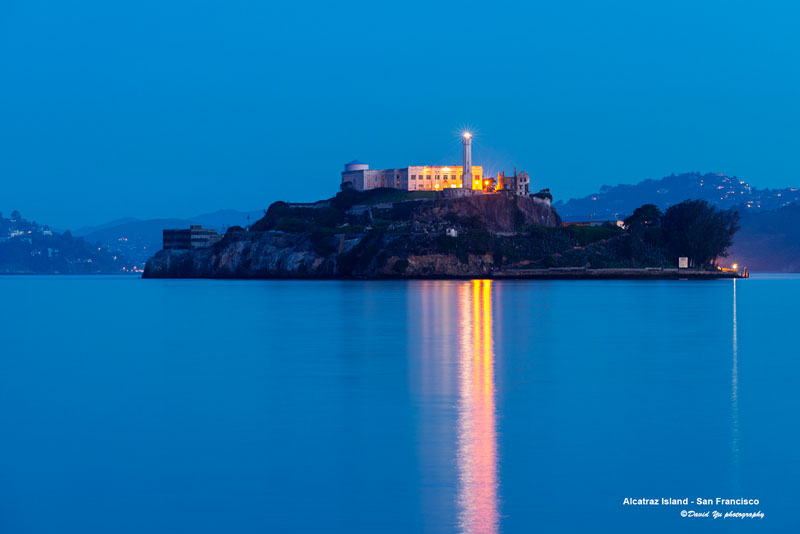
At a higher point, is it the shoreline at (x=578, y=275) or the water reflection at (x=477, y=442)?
the shoreline at (x=578, y=275)

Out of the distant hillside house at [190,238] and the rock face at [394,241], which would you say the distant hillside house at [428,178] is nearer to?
the rock face at [394,241]

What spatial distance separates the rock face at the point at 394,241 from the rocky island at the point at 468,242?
0.15m

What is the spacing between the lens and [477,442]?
15391 millimetres

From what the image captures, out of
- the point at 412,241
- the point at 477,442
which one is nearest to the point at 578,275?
the point at 412,241

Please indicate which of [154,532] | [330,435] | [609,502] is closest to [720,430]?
[609,502]

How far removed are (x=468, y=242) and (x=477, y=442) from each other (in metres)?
120

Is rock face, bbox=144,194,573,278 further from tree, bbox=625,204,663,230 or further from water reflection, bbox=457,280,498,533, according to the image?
water reflection, bbox=457,280,498,533

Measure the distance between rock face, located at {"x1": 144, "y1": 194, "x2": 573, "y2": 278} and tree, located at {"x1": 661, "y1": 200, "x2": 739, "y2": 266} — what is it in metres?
19.5

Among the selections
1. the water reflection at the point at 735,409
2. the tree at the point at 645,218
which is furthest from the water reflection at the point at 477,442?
the tree at the point at 645,218

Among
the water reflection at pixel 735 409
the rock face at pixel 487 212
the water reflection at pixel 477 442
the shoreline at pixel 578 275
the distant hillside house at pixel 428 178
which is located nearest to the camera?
the water reflection at pixel 477 442

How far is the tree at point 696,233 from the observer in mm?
139913

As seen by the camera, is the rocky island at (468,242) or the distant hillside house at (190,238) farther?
the distant hillside house at (190,238)

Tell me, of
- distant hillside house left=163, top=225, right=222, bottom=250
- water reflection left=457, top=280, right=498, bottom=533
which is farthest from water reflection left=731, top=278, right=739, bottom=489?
distant hillside house left=163, top=225, right=222, bottom=250

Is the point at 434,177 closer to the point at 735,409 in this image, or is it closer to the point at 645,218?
the point at 645,218
